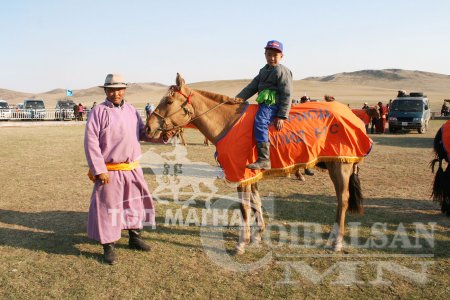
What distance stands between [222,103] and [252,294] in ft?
8.76

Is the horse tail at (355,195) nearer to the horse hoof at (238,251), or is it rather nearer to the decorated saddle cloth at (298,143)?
the decorated saddle cloth at (298,143)

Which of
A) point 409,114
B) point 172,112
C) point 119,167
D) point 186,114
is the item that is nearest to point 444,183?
point 186,114

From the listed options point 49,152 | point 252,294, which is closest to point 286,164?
point 252,294

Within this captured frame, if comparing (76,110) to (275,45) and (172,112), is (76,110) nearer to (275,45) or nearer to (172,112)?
(172,112)

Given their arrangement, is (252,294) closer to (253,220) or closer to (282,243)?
(282,243)

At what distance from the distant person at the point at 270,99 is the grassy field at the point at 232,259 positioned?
143 cm

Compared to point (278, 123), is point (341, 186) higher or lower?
lower

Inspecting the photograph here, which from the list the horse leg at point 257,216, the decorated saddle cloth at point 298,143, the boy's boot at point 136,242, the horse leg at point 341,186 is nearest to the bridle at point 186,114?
the decorated saddle cloth at point 298,143

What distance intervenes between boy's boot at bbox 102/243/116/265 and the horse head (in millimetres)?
1597

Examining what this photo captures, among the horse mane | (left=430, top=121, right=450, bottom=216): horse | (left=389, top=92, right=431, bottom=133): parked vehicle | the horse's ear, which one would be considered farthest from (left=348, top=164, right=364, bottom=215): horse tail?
(left=389, top=92, right=431, bottom=133): parked vehicle

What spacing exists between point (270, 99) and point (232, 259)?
225 centimetres

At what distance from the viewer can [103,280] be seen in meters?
4.29

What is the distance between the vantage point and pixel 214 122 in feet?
17.2

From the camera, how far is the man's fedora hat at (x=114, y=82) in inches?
186
